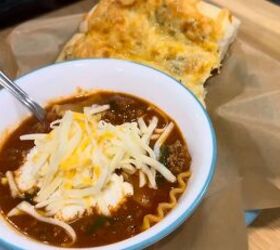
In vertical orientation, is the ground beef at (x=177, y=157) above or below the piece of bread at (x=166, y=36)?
below

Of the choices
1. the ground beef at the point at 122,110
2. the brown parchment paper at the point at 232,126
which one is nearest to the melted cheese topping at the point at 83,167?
the ground beef at the point at 122,110

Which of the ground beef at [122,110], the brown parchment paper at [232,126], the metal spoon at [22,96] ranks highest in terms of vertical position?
the metal spoon at [22,96]

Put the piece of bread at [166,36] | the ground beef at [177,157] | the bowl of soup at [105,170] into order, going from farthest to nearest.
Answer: the piece of bread at [166,36] → the ground beef at [177,157] → the bowl of soup at [105,170]

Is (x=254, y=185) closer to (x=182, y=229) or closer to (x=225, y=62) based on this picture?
(x=182, y=229)

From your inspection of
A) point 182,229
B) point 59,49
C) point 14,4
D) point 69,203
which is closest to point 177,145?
point 182,229

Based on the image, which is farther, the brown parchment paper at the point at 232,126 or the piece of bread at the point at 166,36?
the piece of bread at the point at 166,36

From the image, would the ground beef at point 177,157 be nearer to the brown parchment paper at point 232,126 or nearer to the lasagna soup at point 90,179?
the lasagna soup at point 90,179

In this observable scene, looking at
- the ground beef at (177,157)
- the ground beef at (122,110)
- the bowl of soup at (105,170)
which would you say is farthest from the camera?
the ground beef at (122,110)
